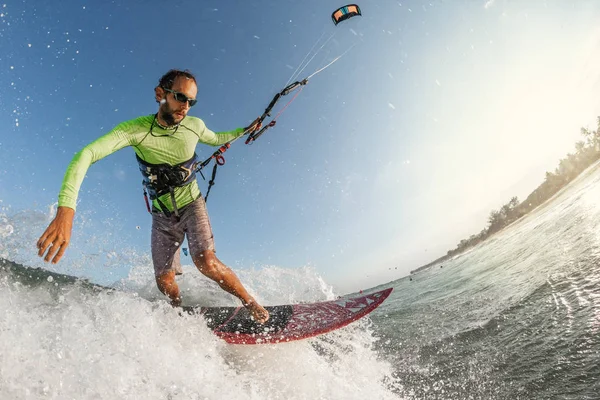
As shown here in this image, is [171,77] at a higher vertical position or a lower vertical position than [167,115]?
higher

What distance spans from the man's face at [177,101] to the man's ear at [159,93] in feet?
0.07

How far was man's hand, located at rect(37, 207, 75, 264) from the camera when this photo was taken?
1.89 meters

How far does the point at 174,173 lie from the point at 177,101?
3.23ft

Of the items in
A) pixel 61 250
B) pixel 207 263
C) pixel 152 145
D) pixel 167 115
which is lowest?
pixel 207 263

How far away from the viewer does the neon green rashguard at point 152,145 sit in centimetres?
238

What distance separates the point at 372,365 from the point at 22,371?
14.7ft

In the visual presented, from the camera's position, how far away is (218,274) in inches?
153

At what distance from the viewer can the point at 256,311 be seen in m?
4.31

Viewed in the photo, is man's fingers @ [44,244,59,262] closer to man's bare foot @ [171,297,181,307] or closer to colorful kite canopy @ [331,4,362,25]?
man's bare foot @ [171,297,181,307]

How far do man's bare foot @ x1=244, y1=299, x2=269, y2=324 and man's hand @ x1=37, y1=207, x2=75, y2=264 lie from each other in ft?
8.71

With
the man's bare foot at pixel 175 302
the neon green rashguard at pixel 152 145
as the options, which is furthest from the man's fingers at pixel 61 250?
the man's bare foot at pixel 175 302

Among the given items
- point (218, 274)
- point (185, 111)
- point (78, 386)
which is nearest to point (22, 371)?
point (78, 386)

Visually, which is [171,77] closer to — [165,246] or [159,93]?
[159,93]

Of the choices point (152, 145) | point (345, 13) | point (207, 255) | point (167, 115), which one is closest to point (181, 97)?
point (167, 115)
